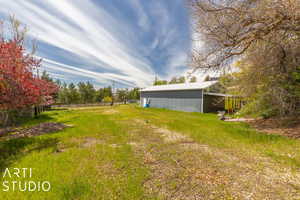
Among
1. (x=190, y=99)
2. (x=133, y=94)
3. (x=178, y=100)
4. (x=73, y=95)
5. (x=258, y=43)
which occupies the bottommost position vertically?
(x=178, y=100)

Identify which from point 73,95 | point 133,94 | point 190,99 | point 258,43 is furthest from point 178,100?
point 133,94

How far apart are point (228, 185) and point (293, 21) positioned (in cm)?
572

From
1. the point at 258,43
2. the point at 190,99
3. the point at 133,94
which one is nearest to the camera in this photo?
the point at 258,43

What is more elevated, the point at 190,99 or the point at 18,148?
the point at 190,99

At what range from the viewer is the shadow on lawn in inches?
126

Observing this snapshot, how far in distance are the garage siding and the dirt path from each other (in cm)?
1116

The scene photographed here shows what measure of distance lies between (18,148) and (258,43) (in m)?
10.2

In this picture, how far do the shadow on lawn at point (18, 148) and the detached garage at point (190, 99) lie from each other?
1198 centimetres

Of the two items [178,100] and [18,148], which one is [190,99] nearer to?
[178,100]

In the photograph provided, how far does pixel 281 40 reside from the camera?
5387 millimetres

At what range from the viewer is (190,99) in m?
15.1

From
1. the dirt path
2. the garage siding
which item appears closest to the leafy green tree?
the garage siding

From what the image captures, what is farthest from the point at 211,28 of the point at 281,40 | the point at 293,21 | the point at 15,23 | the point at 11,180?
the point at 15,23

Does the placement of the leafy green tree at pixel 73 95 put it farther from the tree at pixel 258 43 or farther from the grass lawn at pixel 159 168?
the tree at pixel 258 43
